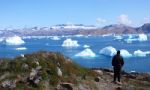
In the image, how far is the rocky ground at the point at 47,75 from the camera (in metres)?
14.2

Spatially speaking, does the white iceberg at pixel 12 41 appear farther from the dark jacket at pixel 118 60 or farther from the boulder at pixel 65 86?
the boulder at pixel 65 86

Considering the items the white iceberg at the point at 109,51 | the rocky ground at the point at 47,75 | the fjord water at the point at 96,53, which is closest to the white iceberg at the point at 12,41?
the fjord water at the point at 96,53

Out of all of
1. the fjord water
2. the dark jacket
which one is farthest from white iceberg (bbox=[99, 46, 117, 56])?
the dark jacket

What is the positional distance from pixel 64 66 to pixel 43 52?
1.06 meters

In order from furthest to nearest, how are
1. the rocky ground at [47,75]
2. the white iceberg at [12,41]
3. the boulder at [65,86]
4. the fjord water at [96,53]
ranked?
1. the white iceberg at [12,41]
2. the fjord water at [96,53]
3. the boulder at [65,86]
4. the rocky ground at [47,75]

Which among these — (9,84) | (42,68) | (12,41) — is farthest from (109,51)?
(12,41)

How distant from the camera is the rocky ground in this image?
1422cm

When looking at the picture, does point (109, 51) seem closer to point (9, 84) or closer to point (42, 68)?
point (42, 68)

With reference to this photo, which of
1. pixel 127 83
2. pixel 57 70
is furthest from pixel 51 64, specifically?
pixel 127 83

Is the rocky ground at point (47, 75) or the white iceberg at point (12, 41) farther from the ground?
the rocky ground at point (47, 75)

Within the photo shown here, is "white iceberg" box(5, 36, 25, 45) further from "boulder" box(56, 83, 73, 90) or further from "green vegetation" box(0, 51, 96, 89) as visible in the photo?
"boulder" box(56, 83, 73, 90)

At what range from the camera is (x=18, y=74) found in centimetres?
1453

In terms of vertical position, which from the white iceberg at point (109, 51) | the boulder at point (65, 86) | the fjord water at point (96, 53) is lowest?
the fjord water at point (96, 53)

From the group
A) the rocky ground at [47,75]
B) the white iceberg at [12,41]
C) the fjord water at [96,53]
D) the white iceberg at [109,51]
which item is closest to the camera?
the rocky ground at [47,75]
